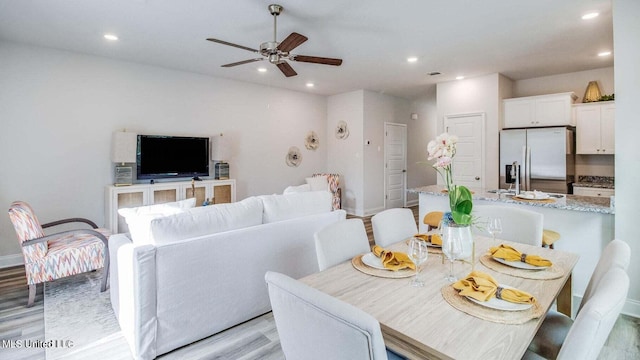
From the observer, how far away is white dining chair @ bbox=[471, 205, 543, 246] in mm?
2119

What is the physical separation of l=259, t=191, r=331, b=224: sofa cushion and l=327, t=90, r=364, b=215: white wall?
3775mm

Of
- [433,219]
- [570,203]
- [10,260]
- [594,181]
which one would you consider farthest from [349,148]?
[10,260]

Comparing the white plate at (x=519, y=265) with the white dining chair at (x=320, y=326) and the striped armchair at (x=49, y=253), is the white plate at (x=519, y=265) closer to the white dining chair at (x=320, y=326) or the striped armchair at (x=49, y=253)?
the white dining chair at (x=320, y=326)

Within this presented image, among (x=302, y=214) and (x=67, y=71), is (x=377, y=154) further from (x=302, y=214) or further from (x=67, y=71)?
(x=67, y=71)

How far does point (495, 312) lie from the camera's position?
3.71ft

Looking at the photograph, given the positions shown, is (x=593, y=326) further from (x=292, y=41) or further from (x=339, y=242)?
(x=292, y=41)

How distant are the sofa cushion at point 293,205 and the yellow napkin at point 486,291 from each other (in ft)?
5.34

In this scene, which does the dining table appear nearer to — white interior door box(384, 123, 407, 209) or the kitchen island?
the kitchen island

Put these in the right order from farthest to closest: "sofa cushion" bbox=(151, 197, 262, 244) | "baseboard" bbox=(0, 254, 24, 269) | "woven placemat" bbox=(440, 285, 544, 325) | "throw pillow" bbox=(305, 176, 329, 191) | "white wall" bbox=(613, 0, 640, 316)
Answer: "throw pillow" bbox=(305, 176, 329, 191), "baseboard" bbox=(0, 254, 24, 269), "white wall" bbox=(613, 0, 640, 316), "sofa cushion" bbox=(151, 197, 262, 244), "woven placemat" bbox=(440, 285, 544, 325)

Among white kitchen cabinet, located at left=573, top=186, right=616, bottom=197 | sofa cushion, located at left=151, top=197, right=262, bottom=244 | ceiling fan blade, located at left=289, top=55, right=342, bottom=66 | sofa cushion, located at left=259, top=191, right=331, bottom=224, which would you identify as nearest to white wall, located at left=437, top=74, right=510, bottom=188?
white kitchen cabinet, located at left=573, top=186, right=616, bottom=197

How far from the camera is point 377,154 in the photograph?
22.9ft

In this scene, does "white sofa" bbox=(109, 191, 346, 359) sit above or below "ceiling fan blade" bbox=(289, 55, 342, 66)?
below

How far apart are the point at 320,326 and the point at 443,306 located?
1.82 ft

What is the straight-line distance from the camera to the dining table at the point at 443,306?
0.96 meters
